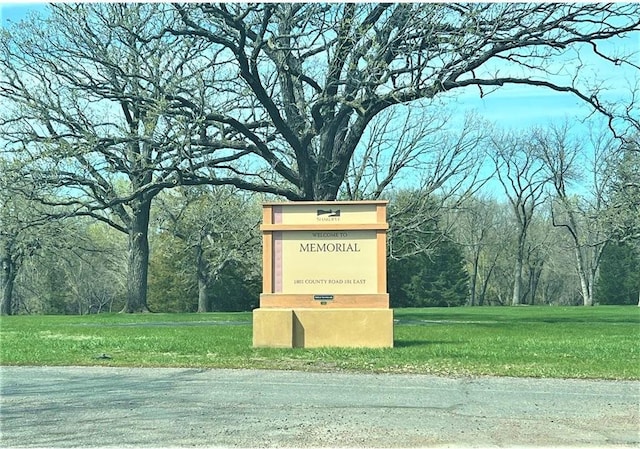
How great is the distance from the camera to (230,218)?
30984 millimetres

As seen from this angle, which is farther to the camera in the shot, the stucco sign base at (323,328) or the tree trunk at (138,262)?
the tree trunk at (138,262)

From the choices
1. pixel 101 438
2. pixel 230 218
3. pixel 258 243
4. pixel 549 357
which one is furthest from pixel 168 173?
pixel 101 438

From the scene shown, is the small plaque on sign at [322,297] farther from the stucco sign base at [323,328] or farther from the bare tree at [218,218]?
the bare tree at [218,218]

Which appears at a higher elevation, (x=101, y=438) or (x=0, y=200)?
(x=0, y=200)

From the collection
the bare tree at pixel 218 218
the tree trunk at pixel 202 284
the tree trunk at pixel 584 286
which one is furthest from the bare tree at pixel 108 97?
the tree trunk at pixel 584 286

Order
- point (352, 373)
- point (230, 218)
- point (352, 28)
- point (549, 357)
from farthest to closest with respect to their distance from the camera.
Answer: point (230, 218) < point (352, 28) < point (549, 357) < point (352, 373)

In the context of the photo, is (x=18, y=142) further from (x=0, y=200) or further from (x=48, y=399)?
(x=48, y=399)

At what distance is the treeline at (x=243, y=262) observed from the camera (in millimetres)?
33094

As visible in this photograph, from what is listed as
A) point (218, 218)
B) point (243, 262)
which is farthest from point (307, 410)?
point (243, 262)

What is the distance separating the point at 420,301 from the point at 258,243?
31.9 metres

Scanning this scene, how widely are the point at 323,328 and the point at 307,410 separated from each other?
628cm

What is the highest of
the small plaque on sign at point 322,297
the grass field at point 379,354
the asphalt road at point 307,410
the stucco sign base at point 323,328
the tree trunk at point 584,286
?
the tree trunk at point 584,286

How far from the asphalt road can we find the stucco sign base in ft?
11.1

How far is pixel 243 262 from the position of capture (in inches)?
1896
